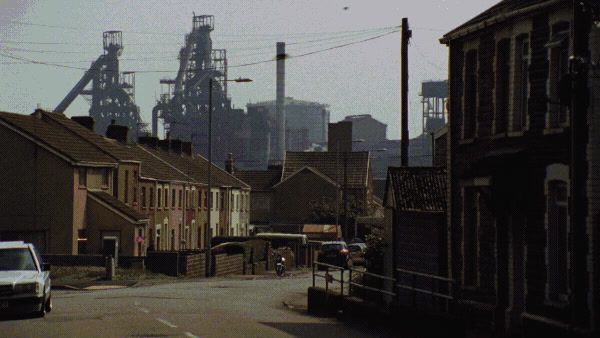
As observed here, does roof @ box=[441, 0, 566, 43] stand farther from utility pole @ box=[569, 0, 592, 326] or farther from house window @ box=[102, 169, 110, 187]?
house window @ box=[102, 169, 110, 187]

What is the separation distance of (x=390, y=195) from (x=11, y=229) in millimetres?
39186

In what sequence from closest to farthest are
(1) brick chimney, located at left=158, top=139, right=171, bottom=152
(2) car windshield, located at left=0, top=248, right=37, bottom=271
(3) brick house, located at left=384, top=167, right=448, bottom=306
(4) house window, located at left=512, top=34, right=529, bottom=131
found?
(4) house window, located at left=512, top=34, right=529, bottom=131
(2) car windshield, located at left=0, top=248, right=37, bottom=271
(3) brick house, located at left=384, top=167, right=448, bottom=306
(1) brick chimney, located at left=158, top=139, right=171, bottom=152

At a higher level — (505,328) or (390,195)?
(390,195)

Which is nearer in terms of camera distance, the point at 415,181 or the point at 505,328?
the point at 505,328

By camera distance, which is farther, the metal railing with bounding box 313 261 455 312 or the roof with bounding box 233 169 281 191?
the roof with bounding box 233 169 281 191

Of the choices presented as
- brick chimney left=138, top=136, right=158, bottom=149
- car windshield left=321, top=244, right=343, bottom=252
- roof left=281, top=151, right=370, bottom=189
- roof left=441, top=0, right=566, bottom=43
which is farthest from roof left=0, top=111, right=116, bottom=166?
roof left=281, top=151, right=370, bottom=189

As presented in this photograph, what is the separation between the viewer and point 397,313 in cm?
2708

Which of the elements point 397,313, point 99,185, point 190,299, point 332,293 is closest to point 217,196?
point 99,185

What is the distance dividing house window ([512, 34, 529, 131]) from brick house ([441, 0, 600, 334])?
0.02 meters

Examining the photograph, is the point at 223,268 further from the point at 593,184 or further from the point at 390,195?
the point at 593,184

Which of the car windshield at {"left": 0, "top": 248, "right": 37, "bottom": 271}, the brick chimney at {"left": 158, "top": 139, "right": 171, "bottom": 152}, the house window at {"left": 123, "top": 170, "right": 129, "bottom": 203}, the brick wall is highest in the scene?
the brick chimney at {"left": 158, "top": 139, "right": 171, "bottom": 152}

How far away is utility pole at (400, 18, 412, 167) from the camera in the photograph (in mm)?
42875

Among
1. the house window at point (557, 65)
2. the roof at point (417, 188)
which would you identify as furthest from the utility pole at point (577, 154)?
the roof at point (417, 188)

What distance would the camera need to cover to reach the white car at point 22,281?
2842 centimetres
